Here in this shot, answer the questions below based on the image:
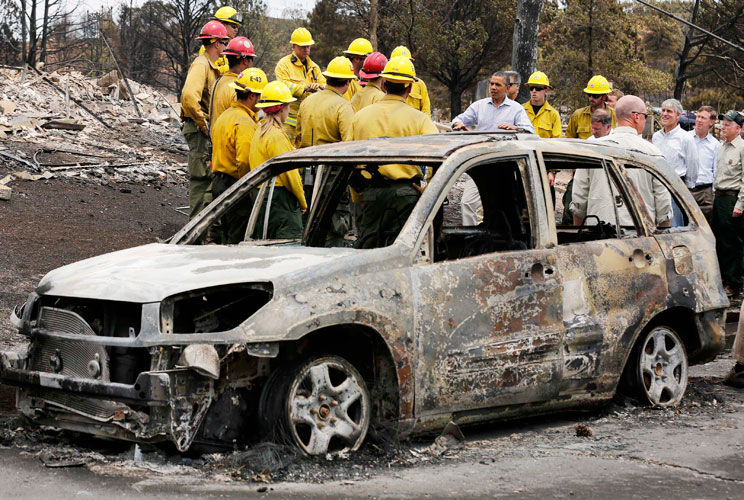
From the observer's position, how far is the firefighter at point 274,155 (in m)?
7.84

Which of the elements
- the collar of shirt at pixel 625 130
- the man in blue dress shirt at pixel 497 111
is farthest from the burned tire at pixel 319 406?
the man in blue dress shirt at pixel 497 111

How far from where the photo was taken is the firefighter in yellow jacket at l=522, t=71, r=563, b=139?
11859 millimetres

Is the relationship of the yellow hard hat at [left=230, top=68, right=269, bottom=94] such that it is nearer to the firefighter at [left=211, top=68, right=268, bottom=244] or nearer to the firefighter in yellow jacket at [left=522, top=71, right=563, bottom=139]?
the firefighter at [left=211, top=68, right=268, bottom=244]

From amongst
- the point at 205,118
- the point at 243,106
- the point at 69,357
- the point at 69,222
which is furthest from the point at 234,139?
the point at 69,222

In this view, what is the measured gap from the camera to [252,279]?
4.88m

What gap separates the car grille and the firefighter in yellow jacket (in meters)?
7.63

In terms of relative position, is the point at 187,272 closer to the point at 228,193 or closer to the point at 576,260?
the point at 228,193

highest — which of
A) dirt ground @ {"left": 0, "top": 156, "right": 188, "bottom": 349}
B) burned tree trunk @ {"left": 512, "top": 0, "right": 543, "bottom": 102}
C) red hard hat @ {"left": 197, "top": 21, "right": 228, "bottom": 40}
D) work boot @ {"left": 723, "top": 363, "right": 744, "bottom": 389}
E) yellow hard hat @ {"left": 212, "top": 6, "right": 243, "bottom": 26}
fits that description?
burned tree trunk @ {"left": 512, "top": 0, "right": 543, "bottom": 102}

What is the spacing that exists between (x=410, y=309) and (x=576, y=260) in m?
1.31

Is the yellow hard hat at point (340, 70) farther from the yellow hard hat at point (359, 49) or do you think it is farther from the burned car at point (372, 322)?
the burned car at point (372, 322)

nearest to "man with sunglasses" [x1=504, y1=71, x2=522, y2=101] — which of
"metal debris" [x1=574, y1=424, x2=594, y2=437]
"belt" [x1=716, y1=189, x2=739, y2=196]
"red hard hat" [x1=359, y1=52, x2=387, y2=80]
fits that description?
"red hard hat" [x1=359, y1=52, x2=387, y2=80]

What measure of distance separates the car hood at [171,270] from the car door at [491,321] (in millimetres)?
542

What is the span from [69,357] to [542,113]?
791cm

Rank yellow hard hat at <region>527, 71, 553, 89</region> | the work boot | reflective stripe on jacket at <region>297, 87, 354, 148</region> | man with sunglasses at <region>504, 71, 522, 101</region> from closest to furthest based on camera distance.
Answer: the work boot, reflective stripe on jacket at <region>297, 87, 354, 148</region>, man with sunglasses at <region>504, 71, 522, 101</region>, yellow hard hat at <region>527, 71, 553, 89</region>
